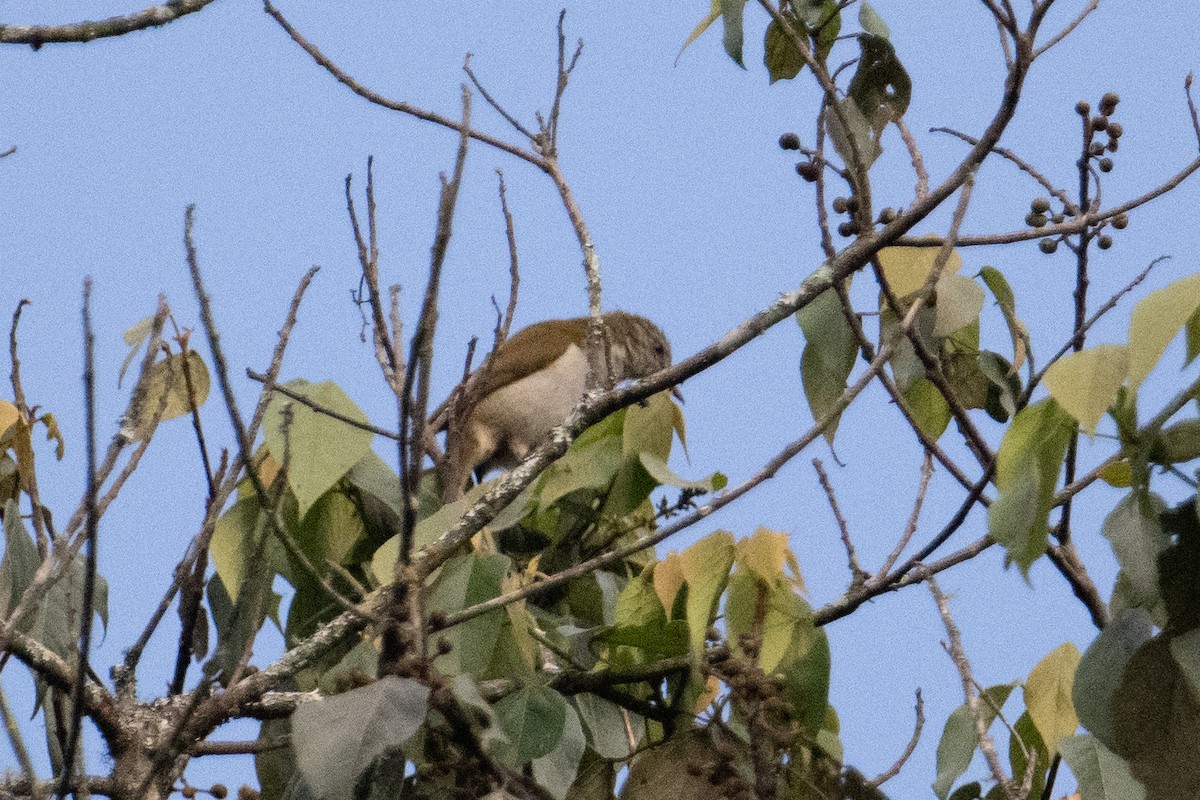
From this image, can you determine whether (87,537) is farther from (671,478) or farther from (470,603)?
(671,478)

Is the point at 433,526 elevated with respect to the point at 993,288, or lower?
lower

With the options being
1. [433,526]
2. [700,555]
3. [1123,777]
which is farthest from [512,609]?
[1123,777]

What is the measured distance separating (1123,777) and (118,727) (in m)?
1.52

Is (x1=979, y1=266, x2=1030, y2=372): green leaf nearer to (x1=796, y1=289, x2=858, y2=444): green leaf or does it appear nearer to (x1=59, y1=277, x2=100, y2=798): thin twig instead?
(x1=796, y1=289, x2=858, y2=444): green leaf

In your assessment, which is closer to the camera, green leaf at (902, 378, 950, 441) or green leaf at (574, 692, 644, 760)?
green leaf at (574, 692, 644, 760)

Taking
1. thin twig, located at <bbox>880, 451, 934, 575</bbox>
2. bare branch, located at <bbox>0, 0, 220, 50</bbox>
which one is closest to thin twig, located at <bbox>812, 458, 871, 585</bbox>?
thin twig, located at <bbox>880, 451, 934, 575</bbox>

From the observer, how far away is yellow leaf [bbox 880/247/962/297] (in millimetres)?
2645

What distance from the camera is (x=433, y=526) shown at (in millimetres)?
2252

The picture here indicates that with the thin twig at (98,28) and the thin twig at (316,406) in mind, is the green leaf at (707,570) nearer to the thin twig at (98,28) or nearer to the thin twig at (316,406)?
the thin twig at (316,406)

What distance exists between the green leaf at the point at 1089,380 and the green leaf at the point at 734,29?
131cm

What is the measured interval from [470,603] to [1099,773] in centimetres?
99

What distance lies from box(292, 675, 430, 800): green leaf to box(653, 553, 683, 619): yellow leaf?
2.69 ft

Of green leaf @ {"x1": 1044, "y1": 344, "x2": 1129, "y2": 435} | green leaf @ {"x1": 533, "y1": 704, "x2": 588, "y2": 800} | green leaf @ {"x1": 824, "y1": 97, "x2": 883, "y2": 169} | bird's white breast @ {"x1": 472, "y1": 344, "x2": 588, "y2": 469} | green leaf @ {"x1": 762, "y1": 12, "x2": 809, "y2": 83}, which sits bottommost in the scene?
green leaf @ {"x1": 533, "y1": 704, "x2": 588, "y2": 800}

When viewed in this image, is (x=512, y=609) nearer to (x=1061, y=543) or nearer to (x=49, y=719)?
(x=49, y=719)
